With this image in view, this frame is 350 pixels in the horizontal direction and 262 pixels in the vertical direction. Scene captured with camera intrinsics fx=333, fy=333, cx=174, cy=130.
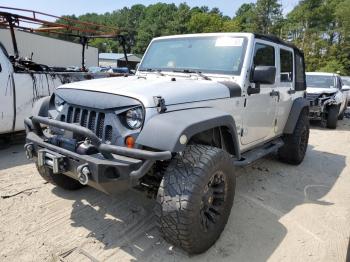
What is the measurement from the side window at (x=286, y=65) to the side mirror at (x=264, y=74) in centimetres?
131

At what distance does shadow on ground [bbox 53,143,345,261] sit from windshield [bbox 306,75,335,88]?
6.31 m

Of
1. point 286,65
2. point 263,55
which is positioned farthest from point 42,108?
point 286,65

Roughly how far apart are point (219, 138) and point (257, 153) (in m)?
1.04

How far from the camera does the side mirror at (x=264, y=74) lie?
3586 mm

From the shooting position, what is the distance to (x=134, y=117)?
2.73 metres

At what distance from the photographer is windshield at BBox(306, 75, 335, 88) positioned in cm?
1079

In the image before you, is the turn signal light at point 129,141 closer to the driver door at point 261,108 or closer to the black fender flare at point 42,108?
the black fender flare at point 42,108

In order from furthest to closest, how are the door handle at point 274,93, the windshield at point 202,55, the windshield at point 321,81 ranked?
the windshield at point 321,81 → the door handle at point 274,93 → the windshield at point 202,55

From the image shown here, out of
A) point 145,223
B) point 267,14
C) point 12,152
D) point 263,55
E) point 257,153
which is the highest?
point 267,14

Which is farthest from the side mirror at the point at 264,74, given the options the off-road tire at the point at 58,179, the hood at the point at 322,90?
the hood at the point at 322,90

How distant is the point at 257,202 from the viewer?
4066 mm

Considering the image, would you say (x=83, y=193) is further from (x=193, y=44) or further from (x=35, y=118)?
(x=193, y=44)

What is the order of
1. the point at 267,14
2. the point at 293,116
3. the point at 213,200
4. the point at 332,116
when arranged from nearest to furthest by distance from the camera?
the point at 213,200, the point at 293,116, the point at 332,116, the point at 267,14

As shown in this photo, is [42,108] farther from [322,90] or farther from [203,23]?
[203,23]
